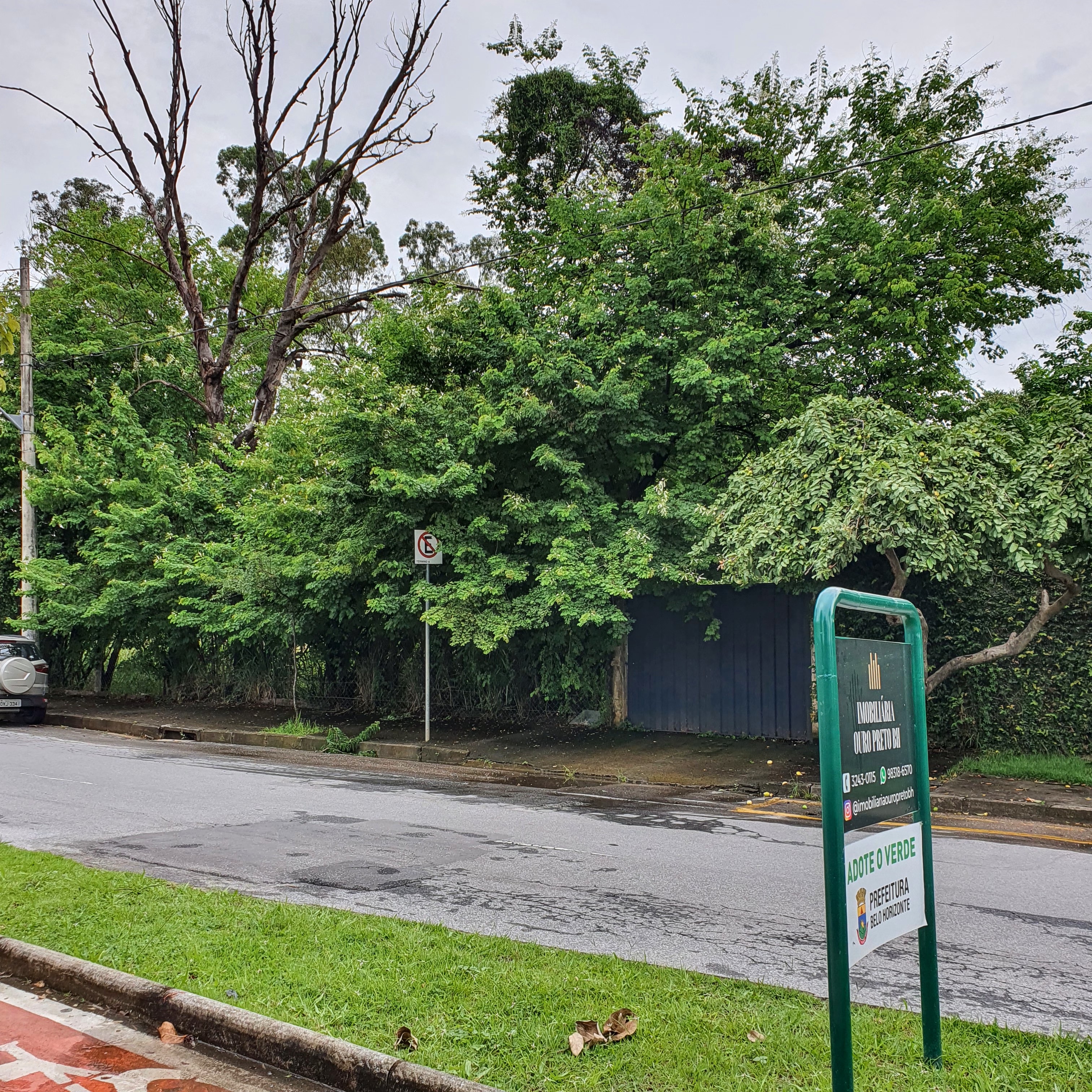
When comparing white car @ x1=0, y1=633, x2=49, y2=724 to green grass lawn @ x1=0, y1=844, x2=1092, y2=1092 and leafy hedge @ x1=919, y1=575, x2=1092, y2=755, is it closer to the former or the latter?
green grass lawn @ x1=0, y1=844, x2=1092, y2=1092

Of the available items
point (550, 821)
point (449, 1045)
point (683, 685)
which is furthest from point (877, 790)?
point (683, 685)

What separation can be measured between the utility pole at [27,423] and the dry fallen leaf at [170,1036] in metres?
19.0

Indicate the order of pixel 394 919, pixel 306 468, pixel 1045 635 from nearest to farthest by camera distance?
pixel 394 919 < pixel 1045 635 < pixel 306 468

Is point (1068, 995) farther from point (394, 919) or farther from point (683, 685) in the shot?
point (683, 685)

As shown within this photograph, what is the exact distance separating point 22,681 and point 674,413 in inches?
534

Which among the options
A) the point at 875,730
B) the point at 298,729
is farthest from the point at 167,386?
the point at 875,730

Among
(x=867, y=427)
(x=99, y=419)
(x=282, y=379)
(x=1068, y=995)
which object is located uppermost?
(x=282, y=379)

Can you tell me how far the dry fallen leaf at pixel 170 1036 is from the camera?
4004 millimetres

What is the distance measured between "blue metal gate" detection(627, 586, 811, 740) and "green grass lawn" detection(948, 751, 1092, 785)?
2.72m

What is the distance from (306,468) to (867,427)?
911 centimetres

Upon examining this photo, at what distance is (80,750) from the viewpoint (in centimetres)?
1442

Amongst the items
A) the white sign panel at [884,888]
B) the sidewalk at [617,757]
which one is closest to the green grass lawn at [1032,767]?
the sidewalk at [617,757]

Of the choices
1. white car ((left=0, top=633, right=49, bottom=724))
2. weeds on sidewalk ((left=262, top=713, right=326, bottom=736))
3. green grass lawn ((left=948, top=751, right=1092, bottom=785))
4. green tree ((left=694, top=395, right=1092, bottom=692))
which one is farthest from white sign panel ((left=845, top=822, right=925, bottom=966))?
white car ((left=0, top=633, right=49, bottom=724))

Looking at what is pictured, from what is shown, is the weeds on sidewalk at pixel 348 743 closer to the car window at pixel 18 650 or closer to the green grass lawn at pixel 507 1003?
the car window at pixel 18 650
